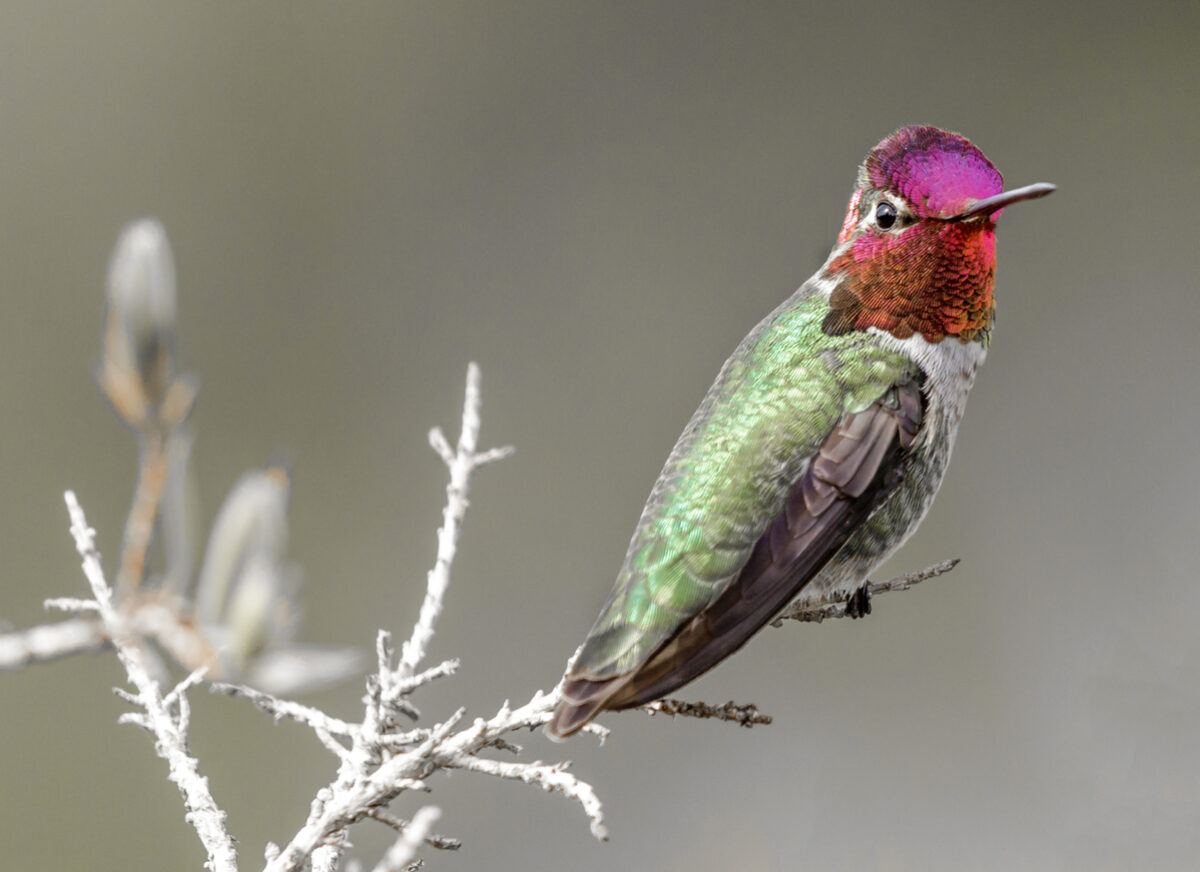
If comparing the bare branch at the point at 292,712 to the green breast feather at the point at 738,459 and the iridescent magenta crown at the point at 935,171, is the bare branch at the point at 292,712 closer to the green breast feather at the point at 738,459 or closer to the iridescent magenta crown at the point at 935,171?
the green breast feather at the point at 738,459

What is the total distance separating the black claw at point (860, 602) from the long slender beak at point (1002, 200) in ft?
1.05

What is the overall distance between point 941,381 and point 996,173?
0.60 ft

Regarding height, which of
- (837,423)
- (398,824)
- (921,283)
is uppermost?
(921,283)

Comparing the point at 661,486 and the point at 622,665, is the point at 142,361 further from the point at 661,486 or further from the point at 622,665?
the point at 661,486

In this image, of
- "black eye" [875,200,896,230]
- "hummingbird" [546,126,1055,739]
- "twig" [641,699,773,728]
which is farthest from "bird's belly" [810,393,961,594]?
"twig" [641,699,773,728]

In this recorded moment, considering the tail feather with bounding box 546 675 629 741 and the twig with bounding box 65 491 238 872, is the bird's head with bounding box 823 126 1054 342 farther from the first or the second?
the twig with bounding box 65 491 238 872

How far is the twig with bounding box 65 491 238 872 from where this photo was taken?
1.74 feet

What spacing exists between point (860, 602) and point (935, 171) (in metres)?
0.37

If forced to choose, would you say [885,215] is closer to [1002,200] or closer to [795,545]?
[1002,200]

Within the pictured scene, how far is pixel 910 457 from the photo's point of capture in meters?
0.96

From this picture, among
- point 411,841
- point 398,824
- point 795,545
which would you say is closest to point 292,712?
point 398,824

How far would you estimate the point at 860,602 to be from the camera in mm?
1001

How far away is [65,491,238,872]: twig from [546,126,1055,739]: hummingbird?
0.86 ft

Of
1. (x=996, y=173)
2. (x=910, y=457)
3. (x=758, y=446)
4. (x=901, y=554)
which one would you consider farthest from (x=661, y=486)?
(x=901, y=554)
